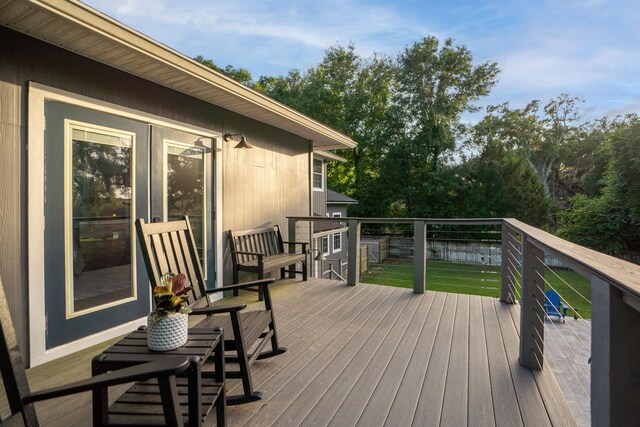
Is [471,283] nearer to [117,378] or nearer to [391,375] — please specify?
[391,375]

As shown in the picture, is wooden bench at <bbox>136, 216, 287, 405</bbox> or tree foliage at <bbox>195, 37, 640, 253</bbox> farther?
tree foliage at <bbox>195, 37, 640, 253</bbox>

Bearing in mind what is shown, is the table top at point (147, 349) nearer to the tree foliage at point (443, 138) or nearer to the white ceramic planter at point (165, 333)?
the white ceramic planter at point (165, 333)

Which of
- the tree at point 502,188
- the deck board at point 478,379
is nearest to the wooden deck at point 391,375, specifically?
the deck board at point 478,379

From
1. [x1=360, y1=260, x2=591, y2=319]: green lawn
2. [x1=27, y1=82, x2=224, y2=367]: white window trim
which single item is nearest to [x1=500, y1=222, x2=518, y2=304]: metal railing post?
[x1=27, y1=82, x2=224, y2=367]: white window trim

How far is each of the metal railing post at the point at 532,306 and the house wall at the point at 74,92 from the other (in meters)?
3.44

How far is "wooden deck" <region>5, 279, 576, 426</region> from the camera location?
1.91m

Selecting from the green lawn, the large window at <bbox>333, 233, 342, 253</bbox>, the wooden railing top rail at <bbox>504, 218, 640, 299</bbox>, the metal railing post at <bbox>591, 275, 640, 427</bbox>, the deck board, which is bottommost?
the green lawn

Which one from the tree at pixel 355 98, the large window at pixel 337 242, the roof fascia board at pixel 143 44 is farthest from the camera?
the tree at pixel 355 98

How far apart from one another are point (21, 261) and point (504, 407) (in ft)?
11.0

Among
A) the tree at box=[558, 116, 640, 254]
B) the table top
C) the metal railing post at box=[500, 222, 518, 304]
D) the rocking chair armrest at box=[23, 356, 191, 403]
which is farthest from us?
the tree at box=[558, 116, 640, 254]

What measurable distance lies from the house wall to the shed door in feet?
0.54

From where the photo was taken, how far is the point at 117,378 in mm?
1072

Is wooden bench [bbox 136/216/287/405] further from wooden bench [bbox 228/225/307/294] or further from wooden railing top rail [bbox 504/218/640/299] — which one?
wooden bench [bbox 228/225/307/294]

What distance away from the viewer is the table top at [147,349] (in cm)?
146
